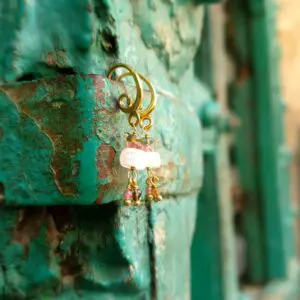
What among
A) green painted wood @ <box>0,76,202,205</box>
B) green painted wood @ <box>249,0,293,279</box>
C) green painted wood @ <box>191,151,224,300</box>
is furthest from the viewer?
green painted wood @ <box>249,0,293,279</box>

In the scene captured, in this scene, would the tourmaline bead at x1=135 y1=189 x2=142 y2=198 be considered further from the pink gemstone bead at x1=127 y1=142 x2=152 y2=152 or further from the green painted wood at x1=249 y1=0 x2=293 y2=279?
the green painted wood at x1=249 y1=0 x2=293 y2=279

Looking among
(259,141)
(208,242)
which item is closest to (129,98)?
(208,242)

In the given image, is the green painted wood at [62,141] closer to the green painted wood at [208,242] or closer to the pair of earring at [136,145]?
the pair of earring at [136,145]

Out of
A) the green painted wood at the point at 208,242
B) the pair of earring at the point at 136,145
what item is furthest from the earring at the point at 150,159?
the green painted wood at the point at 208,242

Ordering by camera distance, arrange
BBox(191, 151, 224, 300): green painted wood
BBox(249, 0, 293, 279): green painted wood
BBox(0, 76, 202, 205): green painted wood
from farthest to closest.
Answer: BBox(249, 0, 293, 279): green painted wood
BBox(191, 151, 224, 300): green painted wood
BBox(0, 76, 202, 205): green painted wood

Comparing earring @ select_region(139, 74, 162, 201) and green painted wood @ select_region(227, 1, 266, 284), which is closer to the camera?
earring @ select_region(139, 74, 162, 201)

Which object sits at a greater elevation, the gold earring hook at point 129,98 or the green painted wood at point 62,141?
the gold earring hook at point 129,98

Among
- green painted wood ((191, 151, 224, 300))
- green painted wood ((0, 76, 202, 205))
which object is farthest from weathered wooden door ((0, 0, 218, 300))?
green painted wood ((191, 151, 224, 300))

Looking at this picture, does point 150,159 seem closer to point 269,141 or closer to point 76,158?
point 76,158
